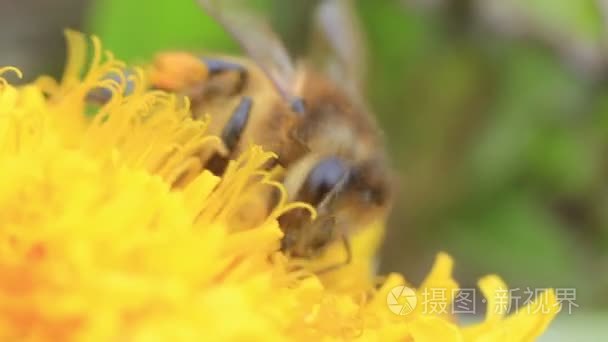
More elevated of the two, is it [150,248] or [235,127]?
[235,127]

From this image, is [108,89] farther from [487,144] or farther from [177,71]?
[487,144]

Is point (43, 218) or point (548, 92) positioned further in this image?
point (548, 92)

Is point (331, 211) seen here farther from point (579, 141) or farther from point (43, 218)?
point (579, 141)

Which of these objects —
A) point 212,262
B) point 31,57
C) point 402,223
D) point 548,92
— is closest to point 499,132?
point 548,92

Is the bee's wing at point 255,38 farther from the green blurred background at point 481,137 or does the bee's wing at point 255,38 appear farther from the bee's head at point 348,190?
the green blurred background at point 481,137

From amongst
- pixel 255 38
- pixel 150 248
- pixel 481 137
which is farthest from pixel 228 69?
pixel 481 137

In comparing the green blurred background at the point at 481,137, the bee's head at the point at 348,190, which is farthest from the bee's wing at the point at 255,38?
the green blurred background at the point at 481,137

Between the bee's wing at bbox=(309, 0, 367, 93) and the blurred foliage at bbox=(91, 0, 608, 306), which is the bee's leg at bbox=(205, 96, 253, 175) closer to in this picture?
the bee's wing at bbox=(309, 0, 367, 93)

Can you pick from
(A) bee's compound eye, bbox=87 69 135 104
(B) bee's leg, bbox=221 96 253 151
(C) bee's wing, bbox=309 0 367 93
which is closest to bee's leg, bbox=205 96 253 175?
(B) bee's leg, bbox=221 96 253 151
